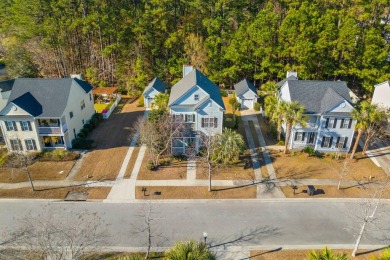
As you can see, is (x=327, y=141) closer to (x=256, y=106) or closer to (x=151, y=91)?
(x=256, y=106)

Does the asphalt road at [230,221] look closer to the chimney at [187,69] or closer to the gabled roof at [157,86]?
the chimney at [187,69]

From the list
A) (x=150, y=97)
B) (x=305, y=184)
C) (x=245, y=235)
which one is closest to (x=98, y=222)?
(x=245, y=235)

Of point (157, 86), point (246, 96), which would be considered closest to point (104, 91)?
point (157, 86)

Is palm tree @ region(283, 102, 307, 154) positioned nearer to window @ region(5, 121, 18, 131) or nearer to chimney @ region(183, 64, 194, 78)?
chimney @ region(183, 64, 194, 78)

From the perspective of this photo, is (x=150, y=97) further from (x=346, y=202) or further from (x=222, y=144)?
(x=346, y=202)

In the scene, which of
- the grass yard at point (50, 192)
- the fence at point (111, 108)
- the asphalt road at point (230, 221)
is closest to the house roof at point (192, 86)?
the grass yard at point (50, 192)
